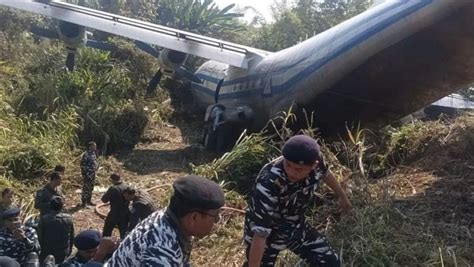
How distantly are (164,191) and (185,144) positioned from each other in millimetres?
4139

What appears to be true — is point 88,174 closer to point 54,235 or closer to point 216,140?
point 54,235

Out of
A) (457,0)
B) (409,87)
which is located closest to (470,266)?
(457,0)

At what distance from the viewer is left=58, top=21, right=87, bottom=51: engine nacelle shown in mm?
13922

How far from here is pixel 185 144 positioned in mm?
12648

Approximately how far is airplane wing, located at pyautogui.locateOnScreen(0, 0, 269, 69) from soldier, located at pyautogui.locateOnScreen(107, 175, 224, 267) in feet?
32.0

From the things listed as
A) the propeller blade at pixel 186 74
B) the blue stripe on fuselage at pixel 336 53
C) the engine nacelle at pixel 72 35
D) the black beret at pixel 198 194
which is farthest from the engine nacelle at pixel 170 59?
the black beret at pixel 198 194

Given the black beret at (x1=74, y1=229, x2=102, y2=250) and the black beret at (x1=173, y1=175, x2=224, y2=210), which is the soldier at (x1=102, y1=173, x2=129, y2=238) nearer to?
the black beret at (x1=74, y1=229, x2=102, y2=250)

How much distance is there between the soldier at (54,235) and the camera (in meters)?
5.20

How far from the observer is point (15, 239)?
4641mm

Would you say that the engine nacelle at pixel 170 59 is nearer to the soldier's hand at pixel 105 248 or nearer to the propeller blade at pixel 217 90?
the propeller blade at pixel 217 90

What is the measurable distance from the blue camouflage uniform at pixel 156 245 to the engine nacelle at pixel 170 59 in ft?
37.7

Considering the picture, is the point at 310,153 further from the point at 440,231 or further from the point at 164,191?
the point at 164,191

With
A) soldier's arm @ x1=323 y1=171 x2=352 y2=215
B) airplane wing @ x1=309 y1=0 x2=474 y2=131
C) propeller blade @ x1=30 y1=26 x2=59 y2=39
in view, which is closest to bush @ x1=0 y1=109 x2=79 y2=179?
propeller blade @ x1=30 y1=26 x2=59 y2=39

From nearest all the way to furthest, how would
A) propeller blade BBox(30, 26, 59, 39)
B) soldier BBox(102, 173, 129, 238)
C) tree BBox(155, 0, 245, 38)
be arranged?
→ soldier BBox(102, 173, 129, 238)
propeller blade BBox(30, 26, 59, 39)
tree BBox(155, 0, 245, 38)
